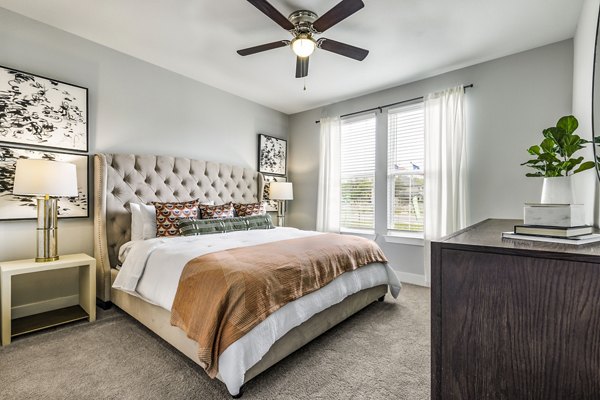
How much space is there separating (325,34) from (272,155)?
94.1 inches

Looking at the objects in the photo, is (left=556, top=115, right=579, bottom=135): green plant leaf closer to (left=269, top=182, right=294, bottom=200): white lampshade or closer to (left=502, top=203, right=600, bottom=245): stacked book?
(left=502, top=203, right=600, bottom=245): stacked book

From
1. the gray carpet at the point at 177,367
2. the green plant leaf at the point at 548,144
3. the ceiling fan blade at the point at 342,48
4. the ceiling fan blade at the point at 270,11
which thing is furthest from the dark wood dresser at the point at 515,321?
the ceiling fan blade at the point at 342,48

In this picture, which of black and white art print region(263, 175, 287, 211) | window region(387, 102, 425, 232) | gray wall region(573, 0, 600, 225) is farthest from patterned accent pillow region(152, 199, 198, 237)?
gray wall region(573, 0, 600, 225)

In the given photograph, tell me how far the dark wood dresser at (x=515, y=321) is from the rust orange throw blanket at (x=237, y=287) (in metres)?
0.96

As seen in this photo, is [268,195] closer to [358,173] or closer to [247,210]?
[247,210]

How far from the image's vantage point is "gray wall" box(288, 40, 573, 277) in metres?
2.87

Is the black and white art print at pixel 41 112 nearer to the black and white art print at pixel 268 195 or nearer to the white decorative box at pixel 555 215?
the black and white art print at pixel 268 195

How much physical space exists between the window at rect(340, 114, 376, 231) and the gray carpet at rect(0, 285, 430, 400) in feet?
6.89

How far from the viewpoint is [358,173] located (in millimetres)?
4348

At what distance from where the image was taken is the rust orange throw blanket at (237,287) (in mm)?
1508

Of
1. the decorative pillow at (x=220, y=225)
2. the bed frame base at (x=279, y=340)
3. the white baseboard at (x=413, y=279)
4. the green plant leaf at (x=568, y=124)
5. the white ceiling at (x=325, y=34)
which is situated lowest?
the white baseboard at (x=413, y=279)

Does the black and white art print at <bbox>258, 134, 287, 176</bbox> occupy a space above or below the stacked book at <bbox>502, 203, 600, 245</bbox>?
above

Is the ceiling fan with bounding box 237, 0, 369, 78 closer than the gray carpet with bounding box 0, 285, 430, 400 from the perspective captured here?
No

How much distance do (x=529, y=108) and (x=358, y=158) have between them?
2.08 metres
